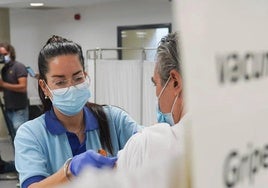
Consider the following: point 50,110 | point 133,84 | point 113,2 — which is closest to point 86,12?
point 113,2

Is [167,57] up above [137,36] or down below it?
below

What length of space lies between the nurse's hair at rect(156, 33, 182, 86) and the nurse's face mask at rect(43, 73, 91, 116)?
0.56 metres

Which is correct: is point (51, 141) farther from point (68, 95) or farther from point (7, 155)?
point (7, 155)

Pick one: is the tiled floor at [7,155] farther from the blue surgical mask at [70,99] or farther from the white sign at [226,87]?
the white sign at [226,87]

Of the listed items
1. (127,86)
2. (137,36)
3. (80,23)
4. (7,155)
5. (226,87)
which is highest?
(80,23)

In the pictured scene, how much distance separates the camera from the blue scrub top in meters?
1.21

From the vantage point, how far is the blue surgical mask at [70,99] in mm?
1519

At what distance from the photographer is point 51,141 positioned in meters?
1.35

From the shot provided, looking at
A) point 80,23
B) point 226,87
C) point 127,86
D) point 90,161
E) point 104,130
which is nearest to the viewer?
point 226,87

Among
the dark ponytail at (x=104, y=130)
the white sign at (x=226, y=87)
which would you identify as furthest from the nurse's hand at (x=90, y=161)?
the dark ponytail at (x=104, y=130)

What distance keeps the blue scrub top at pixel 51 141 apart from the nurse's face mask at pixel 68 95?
1.9 inches

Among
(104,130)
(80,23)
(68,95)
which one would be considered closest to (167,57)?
(104,130)

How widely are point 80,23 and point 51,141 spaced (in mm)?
5565

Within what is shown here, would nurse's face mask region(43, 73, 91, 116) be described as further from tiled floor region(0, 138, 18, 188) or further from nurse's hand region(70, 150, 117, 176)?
tiled floor region(0, 138, 18, 188)
